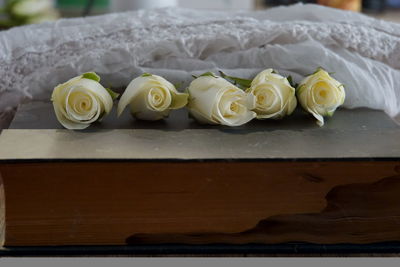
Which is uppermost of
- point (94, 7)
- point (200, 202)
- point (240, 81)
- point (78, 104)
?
point (94, 7)

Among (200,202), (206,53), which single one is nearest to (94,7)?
(206,53)

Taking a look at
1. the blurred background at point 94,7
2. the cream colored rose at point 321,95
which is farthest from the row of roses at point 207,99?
the blurred background at point 94,7

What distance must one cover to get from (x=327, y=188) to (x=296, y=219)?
0.20ft

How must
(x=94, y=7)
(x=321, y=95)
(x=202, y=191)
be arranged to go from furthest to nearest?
(x=94, y=7)
(x=321, y=95)
(x=202, y=191)

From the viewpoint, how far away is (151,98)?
3.35 feet

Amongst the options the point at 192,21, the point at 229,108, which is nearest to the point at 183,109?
Result: the point at 229,108

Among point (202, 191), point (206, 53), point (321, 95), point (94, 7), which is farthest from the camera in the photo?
point (94, 7)

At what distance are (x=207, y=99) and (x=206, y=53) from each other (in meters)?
0.24

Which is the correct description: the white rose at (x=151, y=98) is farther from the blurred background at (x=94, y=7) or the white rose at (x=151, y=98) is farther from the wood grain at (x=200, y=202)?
the blurred background at (x=94, y=7)

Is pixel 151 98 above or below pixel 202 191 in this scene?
above

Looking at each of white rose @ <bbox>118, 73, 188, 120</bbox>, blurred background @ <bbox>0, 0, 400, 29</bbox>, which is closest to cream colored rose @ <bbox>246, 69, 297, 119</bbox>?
white rose @ <bbox>118, 73, 188, 120</bbox>

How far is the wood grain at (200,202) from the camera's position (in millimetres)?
920

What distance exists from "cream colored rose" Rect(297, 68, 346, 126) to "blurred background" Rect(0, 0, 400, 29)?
5.61 feet

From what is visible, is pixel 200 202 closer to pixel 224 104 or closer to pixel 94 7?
pixel 224 104
